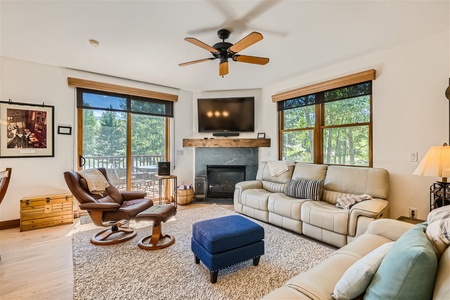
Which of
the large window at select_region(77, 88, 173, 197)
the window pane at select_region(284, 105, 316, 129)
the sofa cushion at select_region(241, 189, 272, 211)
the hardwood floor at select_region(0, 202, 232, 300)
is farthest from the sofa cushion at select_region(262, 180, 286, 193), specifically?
the hardwood floor at select_region(0, 202, 232, 300)

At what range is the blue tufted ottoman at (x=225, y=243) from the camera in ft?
6.31

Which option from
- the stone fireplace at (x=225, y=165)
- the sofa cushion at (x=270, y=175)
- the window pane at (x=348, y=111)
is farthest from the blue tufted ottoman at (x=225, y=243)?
the stone fireplace at (x=225, y=165)

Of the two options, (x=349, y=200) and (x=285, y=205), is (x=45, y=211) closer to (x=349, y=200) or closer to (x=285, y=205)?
(x=285, y=205)

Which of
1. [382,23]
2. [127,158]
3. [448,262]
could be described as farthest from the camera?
[127,158]

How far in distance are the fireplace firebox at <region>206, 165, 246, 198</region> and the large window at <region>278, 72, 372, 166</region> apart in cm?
108

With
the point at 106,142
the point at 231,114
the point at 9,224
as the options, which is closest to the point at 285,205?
the point at 231,114

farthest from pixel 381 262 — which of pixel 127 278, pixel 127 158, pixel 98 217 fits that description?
pixel 127 158

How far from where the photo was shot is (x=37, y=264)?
2250 mm

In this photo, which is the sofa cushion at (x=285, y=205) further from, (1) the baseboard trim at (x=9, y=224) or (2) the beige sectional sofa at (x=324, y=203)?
(1) the baseboard trim at (x=9, y=224)

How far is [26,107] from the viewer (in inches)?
132

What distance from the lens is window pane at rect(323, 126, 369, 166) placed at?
3291mm

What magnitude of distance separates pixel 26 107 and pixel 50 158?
0.88m

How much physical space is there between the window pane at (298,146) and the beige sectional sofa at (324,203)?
0.42 meters

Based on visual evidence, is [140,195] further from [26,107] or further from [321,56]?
[321,56]
